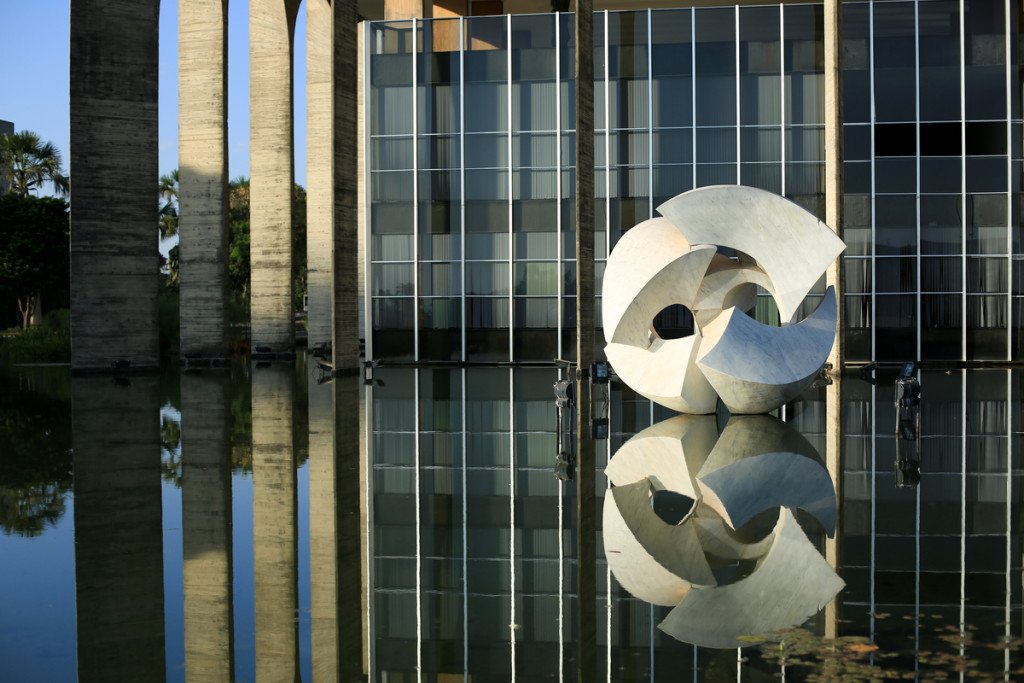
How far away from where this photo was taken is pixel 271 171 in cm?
3572

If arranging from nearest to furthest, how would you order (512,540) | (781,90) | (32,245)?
(512,540) → (781,90) → (32,245)

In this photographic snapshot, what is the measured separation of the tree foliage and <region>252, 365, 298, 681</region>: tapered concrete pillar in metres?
30.2

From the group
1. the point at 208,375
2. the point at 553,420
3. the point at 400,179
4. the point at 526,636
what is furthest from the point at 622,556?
the point at 400,179

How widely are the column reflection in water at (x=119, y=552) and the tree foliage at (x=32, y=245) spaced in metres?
29.1

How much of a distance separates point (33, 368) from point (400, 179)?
1258 cm

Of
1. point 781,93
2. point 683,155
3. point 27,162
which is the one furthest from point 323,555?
point 27,162

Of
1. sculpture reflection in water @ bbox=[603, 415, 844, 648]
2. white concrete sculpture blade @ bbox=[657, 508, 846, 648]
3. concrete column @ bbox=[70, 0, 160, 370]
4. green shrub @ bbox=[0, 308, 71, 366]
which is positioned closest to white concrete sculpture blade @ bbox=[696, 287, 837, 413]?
sculpture reflection in water @ bbox=[603, 415, 844, 648]

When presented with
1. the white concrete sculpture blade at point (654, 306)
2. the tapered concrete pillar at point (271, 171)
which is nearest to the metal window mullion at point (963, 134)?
the white concrete sculpture blade at point (654, 306)

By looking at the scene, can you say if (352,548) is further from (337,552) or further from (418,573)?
(418,573)

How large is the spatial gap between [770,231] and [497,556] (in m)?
9.91

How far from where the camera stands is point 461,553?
8305mm

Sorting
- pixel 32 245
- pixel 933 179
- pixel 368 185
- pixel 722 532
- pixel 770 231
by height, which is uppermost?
pixel 368 185

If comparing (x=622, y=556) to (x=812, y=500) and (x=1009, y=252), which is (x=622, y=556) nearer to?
(x=812, y=500)

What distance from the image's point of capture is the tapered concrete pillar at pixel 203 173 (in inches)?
1224
